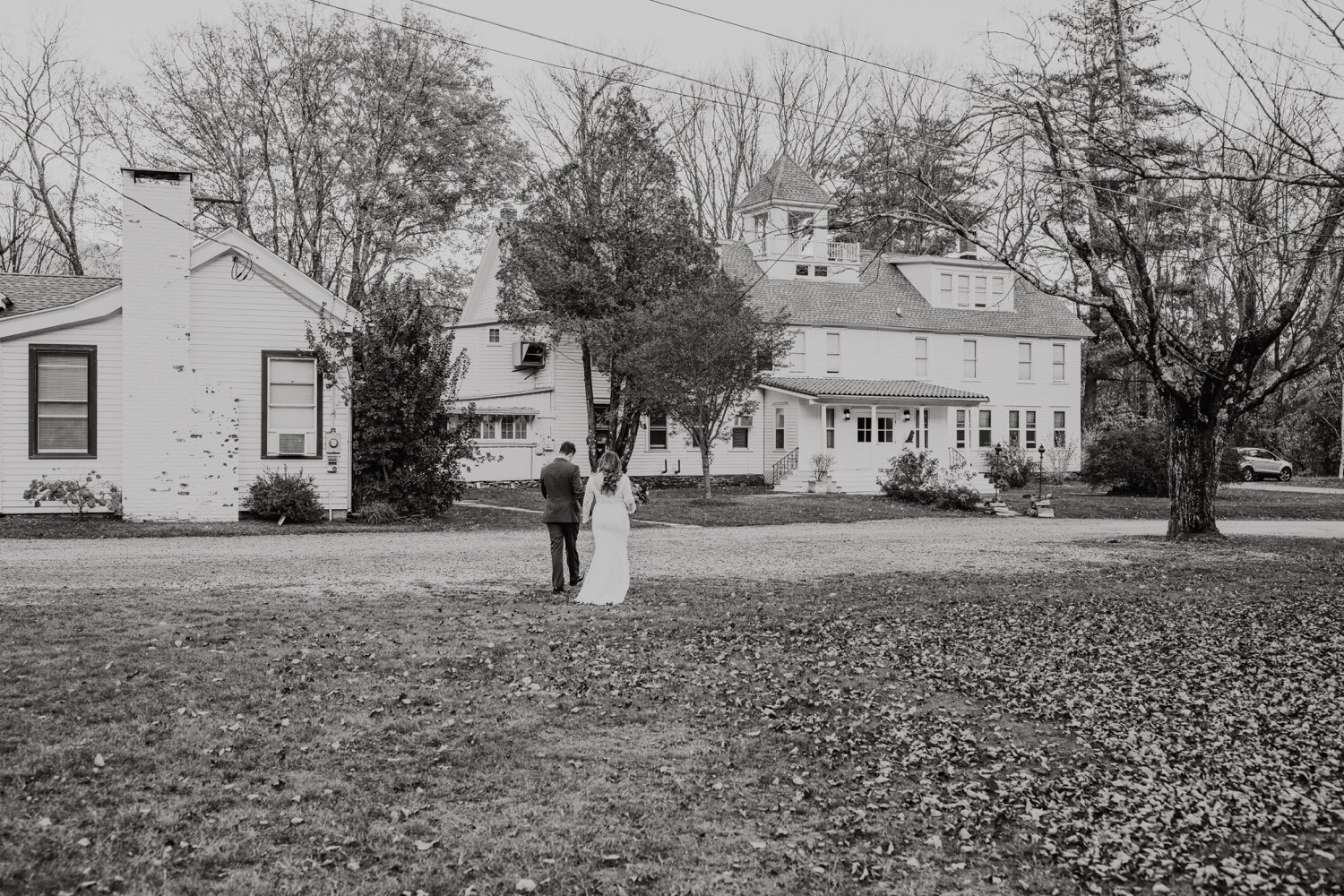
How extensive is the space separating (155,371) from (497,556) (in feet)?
28.1

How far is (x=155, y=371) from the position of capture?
67.2ft

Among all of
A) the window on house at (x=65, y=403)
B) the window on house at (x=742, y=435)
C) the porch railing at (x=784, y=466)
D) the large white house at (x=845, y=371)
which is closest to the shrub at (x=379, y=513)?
the window on house at (x=65, y=403)

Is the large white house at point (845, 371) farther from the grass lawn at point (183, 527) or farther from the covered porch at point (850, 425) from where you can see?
the grass lawn at point (183, 527)

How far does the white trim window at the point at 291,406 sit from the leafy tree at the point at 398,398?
2.09 feet

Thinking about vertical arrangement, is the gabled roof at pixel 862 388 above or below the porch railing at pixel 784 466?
above

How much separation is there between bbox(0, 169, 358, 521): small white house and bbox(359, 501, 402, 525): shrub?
83.5 inches

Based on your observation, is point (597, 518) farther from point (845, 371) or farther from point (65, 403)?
point (845, 371)

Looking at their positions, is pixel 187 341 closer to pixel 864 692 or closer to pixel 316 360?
pixel 316 360

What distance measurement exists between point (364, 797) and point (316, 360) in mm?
17126

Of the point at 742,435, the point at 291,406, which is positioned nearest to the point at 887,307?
the point at 742,435

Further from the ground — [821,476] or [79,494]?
[821,476]

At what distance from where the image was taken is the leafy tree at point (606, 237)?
3175cm

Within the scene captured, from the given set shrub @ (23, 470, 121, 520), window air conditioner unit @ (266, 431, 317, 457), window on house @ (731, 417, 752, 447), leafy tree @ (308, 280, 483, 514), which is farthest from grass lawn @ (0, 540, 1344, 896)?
window on house @ (731, 417, 752, 447)

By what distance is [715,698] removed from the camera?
7684 mm
